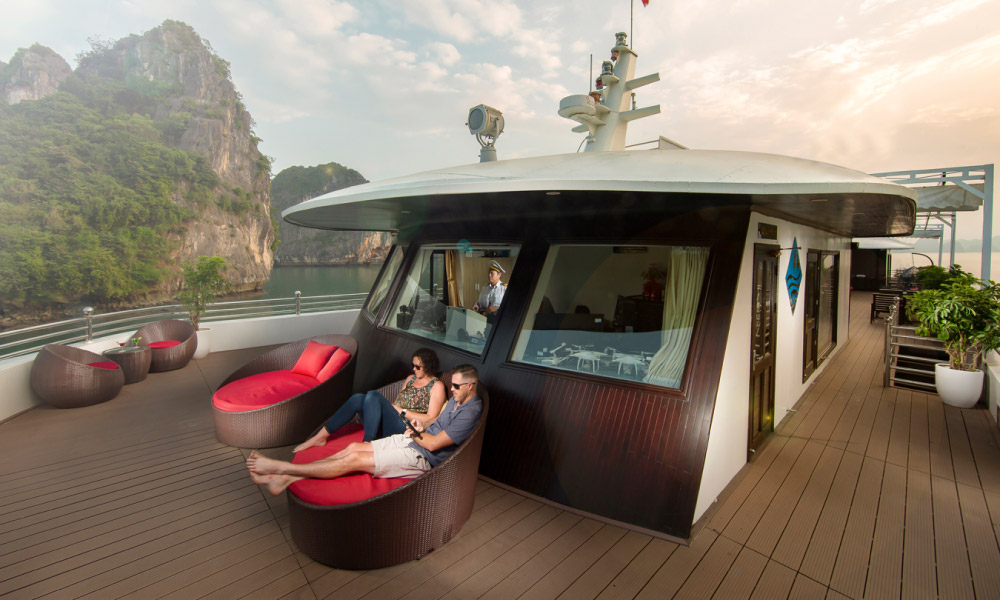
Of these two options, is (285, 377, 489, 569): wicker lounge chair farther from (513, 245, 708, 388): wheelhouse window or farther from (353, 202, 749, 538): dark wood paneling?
(513, 245, 708, 388): wheelhouse window

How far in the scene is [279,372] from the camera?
492 centimetres

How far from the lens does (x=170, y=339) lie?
684 centimetres

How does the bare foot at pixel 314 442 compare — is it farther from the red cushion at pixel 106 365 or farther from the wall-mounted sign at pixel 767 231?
the wall-mounted sign at pixel 767 231

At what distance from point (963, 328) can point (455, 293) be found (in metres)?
5.51

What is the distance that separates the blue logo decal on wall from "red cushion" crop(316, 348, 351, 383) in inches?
177

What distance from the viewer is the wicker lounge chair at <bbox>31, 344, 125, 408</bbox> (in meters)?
4.80

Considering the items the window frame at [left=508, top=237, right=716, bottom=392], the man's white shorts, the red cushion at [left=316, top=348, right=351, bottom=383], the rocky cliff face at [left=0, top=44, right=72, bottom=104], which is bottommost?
the man's white shorts

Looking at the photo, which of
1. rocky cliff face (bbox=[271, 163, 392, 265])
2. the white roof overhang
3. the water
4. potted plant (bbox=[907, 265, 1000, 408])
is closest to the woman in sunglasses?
the white roof overhang

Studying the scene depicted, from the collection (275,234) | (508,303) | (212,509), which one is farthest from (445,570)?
(275,234)

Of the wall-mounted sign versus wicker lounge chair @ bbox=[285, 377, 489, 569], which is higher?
the wall-mounted sign

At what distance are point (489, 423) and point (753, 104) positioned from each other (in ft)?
33.7

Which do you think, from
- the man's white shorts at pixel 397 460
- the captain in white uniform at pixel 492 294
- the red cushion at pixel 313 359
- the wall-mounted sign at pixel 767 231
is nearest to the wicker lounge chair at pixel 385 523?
the man's white shorts at pixel 397 460

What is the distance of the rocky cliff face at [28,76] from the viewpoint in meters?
59.1

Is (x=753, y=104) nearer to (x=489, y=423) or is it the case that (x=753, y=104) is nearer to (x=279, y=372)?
(x=489, y=423)
